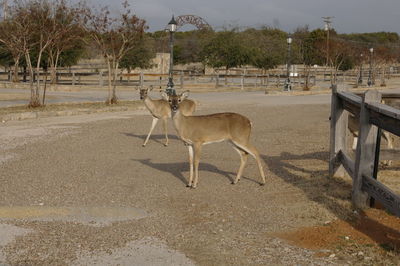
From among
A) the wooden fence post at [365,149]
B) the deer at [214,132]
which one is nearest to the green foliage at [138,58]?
the deer at [214,132]

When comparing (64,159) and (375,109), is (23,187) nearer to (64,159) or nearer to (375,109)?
(64,159)

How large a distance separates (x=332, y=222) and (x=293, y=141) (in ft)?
22.3

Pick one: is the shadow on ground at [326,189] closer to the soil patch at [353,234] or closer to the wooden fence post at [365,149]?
the soil patch at [353,234]

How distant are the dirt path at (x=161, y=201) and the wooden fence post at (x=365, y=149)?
8.6 inches

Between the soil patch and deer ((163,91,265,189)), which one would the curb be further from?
the soil patch

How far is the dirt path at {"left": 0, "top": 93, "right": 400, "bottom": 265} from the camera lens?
5.08 m

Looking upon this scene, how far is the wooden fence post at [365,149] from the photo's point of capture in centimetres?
634

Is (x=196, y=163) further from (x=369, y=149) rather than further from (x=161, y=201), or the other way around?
(x=369, y=149)

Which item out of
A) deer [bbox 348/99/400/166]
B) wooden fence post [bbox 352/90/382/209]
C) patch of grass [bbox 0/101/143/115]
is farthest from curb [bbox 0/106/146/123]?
wooden fence post [bbox 352/90/382/209]

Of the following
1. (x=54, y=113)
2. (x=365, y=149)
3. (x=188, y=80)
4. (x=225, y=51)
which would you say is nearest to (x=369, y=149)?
(x=365, y=149)

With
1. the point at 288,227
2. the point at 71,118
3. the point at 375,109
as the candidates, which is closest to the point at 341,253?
the point at 288,227

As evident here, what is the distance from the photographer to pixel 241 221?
20.0 feet

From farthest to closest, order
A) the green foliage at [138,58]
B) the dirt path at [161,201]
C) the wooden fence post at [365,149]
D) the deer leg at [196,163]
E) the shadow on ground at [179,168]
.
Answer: the green foliage at [138,58], the shadow on ground at [179,168], the deer leg at [196,163], the wooden fence post at [365,149], the dirt path at [161,201]

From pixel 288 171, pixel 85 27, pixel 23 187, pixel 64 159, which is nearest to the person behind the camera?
pixel 23 187
